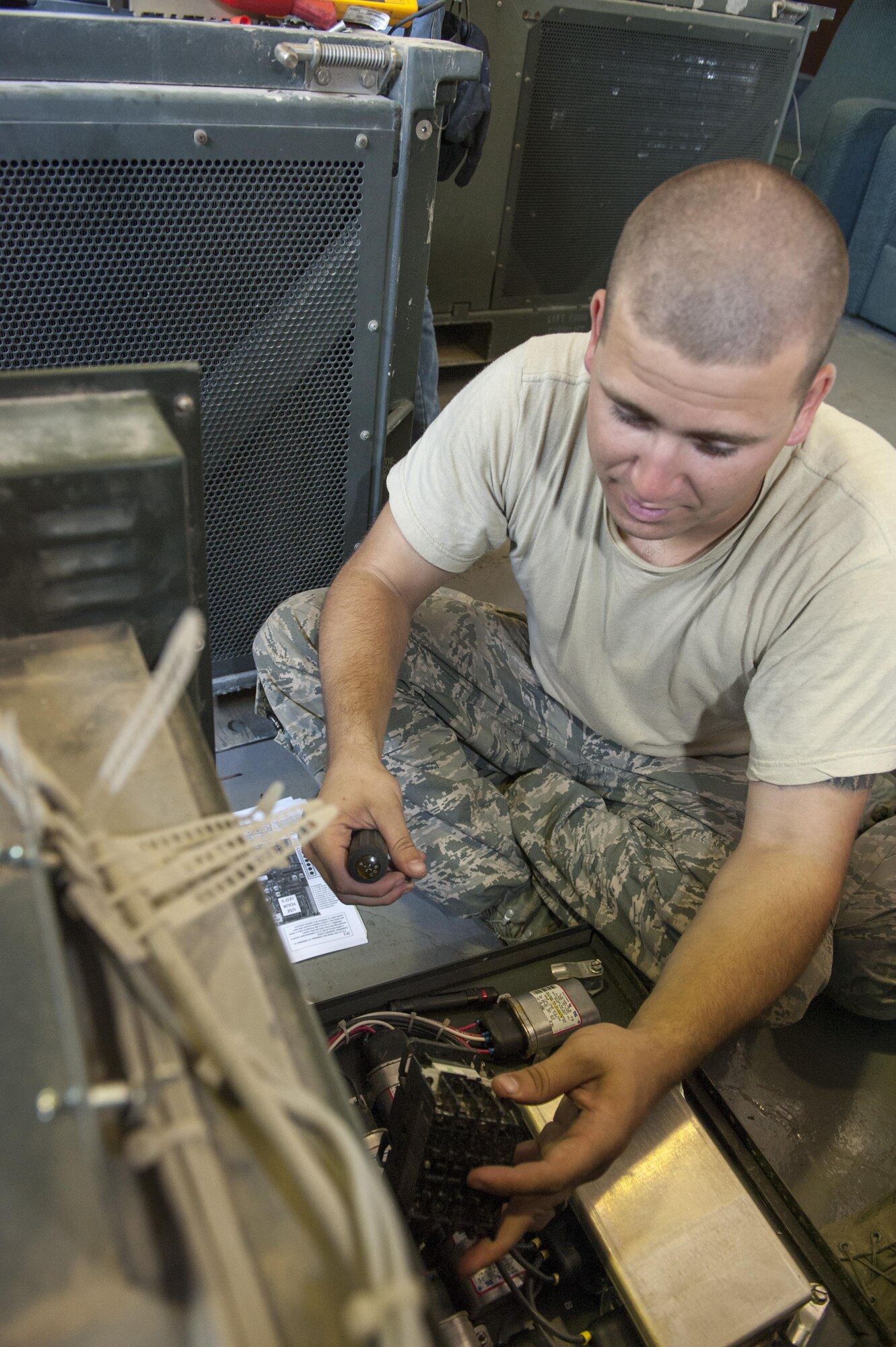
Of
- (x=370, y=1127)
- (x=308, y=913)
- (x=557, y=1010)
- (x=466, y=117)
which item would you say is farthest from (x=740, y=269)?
(x=466, y=117)

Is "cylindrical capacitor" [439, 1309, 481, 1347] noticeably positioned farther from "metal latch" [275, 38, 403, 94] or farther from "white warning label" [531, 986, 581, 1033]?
"metal latch" [275, 38, 403, 94]

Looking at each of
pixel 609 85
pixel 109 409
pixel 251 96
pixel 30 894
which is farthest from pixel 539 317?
pixel 30 894

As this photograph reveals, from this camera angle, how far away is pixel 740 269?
86 centimetres

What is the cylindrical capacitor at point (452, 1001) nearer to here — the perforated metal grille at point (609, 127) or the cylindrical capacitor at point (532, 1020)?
the cylindrical capacitor at point (532, 1020)

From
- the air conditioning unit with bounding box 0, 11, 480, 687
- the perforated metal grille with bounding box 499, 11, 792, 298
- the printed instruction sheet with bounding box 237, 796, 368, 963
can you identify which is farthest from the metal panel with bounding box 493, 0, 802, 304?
the printed instruction sheet with bounding box 237, 796, 368, 963

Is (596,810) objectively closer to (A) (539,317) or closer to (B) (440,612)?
(B) (440,612)

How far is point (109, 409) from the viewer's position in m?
0.54

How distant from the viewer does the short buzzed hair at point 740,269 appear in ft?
2.83

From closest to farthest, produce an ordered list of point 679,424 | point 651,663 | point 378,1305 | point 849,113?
point 378,1305
point 679,424
point 651,663
point 849,113

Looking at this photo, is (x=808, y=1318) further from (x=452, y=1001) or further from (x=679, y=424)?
(x=679, y=424)

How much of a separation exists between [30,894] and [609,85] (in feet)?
8.76

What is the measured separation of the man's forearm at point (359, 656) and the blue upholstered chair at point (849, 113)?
10.5 feet

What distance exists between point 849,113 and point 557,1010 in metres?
3.95

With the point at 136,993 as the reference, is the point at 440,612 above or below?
below
